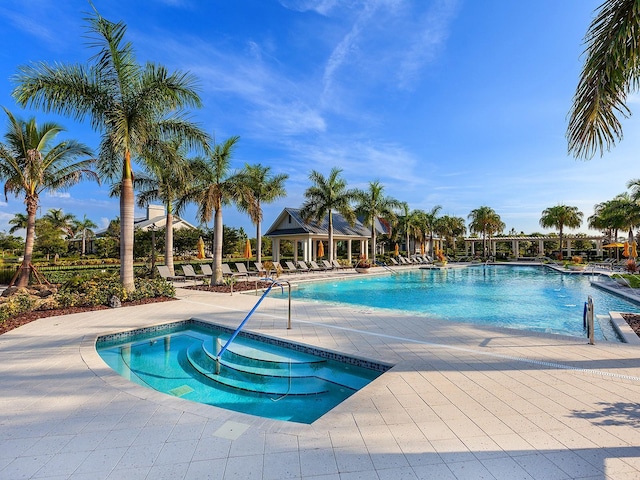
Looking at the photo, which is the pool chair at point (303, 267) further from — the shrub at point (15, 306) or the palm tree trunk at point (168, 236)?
the shrub at point (15, 306)

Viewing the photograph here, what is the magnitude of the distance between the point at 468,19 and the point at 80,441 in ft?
45.0

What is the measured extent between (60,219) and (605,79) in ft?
192

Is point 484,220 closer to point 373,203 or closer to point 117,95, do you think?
point 373,203

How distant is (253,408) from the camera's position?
4.83 metres

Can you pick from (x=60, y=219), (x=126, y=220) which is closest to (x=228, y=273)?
(x=126, y=220)

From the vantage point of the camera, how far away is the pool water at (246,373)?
500cm

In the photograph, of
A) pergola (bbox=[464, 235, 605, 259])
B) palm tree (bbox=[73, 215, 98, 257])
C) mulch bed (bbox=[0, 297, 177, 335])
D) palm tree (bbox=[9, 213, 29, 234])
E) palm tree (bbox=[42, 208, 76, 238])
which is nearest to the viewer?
mulch bed (bbox=[0, 297, 177, 335])

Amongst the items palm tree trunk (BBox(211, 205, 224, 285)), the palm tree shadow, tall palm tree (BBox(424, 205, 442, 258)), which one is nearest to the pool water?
Result: the palm tree shadow

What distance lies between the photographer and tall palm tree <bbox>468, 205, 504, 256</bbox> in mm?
42500

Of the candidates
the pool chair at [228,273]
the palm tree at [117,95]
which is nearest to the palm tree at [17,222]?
the pool chair at [228,273]

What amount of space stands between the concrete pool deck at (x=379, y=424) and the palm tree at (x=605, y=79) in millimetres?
3240

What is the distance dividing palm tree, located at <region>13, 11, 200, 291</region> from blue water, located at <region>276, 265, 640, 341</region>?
8.14m

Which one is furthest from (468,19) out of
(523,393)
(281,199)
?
(281,199)

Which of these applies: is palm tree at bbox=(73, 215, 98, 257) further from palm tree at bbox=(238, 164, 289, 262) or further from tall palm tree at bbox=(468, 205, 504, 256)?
tall palm tree at bbox=(468, 205, 504, 256)
